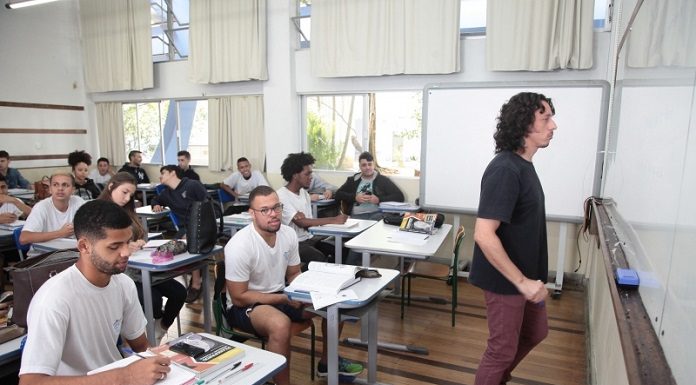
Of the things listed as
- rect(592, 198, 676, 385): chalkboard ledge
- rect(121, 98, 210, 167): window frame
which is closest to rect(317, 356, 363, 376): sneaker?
rect(592, 198, 676, 385): chalkboard ledge

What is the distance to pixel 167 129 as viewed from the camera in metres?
8.09

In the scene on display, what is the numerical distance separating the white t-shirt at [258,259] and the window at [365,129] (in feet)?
11.6

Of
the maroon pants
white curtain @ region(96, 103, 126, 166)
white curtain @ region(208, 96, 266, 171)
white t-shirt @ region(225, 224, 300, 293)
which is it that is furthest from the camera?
white curtain @ region(96, 103, 126, 166)

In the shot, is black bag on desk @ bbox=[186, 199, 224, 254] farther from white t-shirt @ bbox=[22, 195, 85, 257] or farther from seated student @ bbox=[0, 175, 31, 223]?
seated student @ bbox=[0, 175, 31, 223]

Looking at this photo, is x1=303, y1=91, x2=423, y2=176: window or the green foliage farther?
the green foliage

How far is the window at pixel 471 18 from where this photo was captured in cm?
471

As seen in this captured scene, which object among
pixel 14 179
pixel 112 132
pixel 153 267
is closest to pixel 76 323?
pixel 153 267

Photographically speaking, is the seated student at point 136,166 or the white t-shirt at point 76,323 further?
the seated student at point 136,166

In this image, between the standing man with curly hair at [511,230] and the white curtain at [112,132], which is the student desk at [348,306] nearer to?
the standing man with curly hair at [511,230]

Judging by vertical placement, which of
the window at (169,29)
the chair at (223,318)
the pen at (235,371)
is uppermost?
the window at (169,29)

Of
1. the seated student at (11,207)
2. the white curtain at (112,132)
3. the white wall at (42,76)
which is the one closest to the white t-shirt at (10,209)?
the seated student at (11,207)

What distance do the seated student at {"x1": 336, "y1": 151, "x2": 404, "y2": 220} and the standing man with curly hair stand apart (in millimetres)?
3511

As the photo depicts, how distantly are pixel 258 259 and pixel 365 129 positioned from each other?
3.97 metres

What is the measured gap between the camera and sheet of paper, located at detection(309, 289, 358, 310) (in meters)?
2.13
